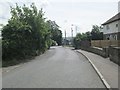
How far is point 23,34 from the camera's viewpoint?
3312cm

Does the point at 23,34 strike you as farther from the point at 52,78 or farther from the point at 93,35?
the point at 93,35

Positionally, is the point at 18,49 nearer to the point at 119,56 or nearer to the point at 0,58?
the point at 0,58

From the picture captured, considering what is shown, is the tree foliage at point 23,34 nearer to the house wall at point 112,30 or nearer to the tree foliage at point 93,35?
the house wall at point 112,30

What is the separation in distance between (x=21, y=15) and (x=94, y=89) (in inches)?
1179

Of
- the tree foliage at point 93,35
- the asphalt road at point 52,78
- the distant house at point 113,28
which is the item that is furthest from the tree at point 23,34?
the tree foliage at point 93,35

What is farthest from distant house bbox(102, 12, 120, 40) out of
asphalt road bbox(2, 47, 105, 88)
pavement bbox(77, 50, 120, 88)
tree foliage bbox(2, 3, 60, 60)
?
asphalt road bbox(2, 47, 105, 88)

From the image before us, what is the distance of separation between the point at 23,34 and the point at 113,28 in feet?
99.0

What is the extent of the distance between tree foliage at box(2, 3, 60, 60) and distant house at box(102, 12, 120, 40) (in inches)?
756

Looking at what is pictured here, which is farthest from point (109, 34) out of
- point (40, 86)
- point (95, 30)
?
point (40, 86)

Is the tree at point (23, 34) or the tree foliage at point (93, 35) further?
the tree foliage at point (93, 35)

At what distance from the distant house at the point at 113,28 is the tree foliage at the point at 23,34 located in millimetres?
19209

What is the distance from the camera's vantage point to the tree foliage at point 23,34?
31391 mm

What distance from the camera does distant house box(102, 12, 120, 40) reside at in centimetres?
5578

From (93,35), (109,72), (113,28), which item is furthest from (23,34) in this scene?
(93,35)
